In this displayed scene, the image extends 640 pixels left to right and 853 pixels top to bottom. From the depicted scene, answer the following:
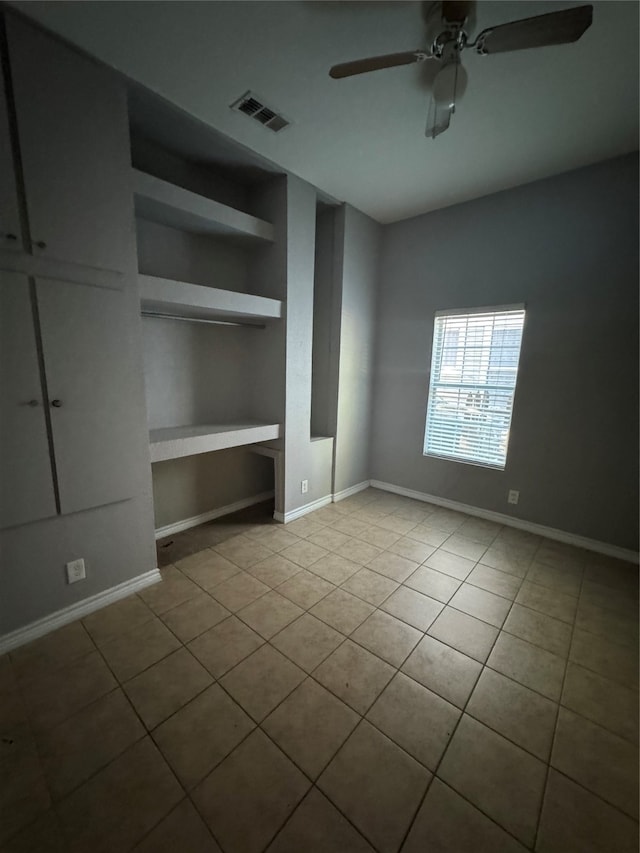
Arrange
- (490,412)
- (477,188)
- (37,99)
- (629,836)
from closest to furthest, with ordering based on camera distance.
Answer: (629,836) < (37,99) < (477,188) < (490,412)

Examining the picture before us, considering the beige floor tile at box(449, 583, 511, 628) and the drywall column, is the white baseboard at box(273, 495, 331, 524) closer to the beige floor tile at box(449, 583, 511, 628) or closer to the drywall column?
the drywall column

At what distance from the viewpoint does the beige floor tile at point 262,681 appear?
143 cm

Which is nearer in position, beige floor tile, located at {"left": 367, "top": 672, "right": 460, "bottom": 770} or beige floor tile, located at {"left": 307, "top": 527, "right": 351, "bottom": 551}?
beige floor tile, located at {"left": 367, "top": 672, "right": 460, "bottom": 770}

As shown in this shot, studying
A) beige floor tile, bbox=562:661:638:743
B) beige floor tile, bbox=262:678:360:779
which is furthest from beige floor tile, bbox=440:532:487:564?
beige floor tile, bbox=262:678:360:779

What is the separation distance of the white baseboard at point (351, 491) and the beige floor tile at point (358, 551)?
880mm

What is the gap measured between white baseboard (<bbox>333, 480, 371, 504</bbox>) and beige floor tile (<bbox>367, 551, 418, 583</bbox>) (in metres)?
1.11

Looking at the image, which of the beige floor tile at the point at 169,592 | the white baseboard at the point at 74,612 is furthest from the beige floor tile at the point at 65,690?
the beige floor tile at the point at 169,592

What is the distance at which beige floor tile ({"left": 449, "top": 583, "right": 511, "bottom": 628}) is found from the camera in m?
1.97

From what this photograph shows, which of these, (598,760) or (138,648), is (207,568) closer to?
(138,648)

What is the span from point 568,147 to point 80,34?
117 inches

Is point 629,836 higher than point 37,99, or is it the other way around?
point 37,99

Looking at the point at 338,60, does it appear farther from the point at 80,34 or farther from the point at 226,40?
the point at 80,34

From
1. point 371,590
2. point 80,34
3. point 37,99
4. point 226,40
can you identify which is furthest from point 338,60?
point 371,590

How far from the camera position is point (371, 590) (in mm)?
2186
